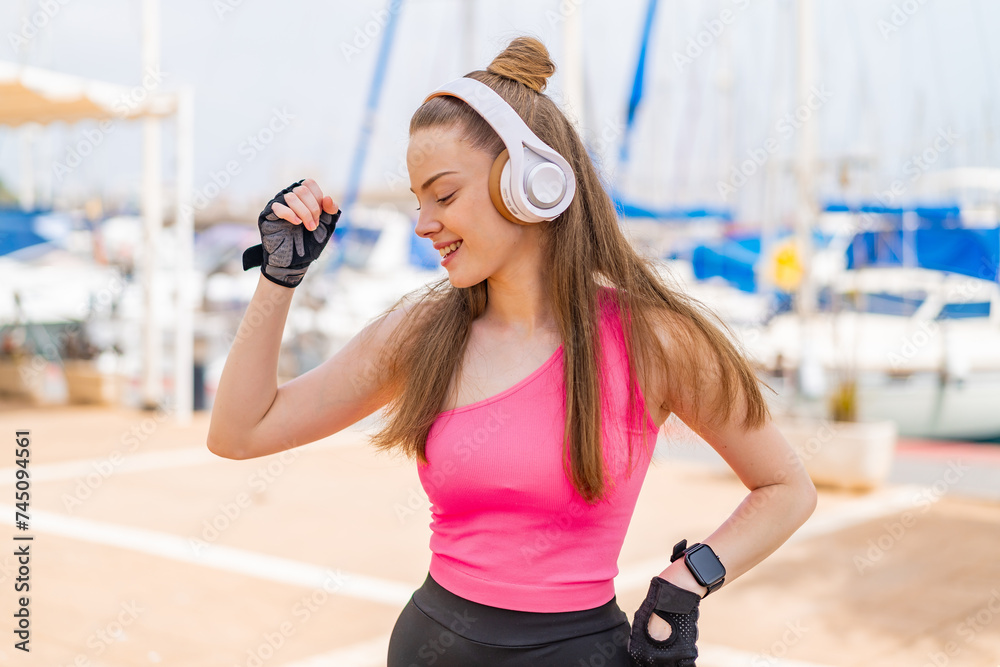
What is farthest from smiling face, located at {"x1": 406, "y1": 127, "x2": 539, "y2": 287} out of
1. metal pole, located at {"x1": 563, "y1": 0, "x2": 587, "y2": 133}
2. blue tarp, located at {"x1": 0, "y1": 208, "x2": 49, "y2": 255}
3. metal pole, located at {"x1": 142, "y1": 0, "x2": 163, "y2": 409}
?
blue tarp, located at {"x1": 0, "y1": 208, "x2": 49, "y2": 255}

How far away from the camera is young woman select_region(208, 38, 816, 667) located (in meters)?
1.52

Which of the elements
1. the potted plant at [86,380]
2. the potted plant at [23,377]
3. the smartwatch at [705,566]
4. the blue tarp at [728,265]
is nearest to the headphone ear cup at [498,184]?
the smartwatch at [705,566]

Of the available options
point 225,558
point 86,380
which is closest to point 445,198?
point 225,558

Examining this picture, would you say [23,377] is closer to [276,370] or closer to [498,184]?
[276,370]

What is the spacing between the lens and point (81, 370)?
11555mm

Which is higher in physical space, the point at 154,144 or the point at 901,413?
the point at 154,144

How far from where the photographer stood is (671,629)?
1519mm

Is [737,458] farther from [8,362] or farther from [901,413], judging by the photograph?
[8,362]

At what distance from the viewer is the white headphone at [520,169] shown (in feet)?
4.99

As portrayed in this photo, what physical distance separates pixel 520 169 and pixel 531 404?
1.30ft

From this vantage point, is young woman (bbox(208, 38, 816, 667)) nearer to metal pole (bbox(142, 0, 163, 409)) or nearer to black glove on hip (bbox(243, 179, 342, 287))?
black glove on hip (bbox(243, 179, 342, 287))

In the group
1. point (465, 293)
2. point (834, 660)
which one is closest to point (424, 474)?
point (465, 293)

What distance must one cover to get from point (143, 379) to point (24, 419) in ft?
4.38

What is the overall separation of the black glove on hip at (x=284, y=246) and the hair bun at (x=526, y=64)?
42 cm
